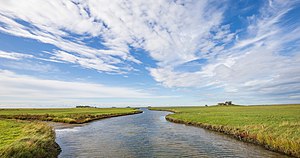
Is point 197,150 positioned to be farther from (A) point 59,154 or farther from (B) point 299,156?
(A) point 59,154

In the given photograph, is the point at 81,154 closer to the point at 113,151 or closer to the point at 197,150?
the point at 113,151

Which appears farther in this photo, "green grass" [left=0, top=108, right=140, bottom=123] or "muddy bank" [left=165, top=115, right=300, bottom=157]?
"green grass" [left=0, top=108, right=140, bottom=123]

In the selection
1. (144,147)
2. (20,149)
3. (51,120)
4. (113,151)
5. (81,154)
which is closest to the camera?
(20,149)

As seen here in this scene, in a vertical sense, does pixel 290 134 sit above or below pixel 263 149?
above

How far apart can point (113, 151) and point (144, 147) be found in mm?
4030

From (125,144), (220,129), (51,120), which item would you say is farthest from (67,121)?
(220,129)

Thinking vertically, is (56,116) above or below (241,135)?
above

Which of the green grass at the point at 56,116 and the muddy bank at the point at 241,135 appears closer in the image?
the muddy bank at the point at 241,135

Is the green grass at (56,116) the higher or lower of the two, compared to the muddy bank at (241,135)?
higher

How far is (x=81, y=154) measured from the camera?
20.1 meters

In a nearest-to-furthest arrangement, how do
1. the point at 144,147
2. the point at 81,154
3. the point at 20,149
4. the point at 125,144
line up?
1. the point at 20,149
2. the point at 81,154
3. the point at 144,147
4. the point at 125,144

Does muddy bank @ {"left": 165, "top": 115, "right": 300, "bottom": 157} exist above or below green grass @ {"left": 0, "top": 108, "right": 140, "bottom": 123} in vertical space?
below

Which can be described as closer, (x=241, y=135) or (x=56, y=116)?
(x=241, y=135)

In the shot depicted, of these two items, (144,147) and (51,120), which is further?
(51,120)
